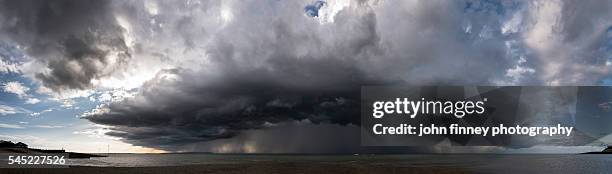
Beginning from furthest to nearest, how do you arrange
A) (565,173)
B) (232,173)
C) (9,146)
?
(9,146)
(565,173)
(232,173)

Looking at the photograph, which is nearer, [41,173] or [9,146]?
[41,173]

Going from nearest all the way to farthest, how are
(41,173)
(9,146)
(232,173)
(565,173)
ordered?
(41,173)
(232,173)
(565,173)
(9,146)

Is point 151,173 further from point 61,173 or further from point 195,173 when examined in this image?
point 61,173

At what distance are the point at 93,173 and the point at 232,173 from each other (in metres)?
17.7

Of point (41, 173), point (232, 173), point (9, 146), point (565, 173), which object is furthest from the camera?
point (9, 146)

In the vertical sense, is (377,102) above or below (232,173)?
above

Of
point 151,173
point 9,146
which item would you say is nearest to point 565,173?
point 151,173

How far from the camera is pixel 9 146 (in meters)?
174

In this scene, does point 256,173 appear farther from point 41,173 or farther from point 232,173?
point 41,173

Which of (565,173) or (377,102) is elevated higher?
(377,102)

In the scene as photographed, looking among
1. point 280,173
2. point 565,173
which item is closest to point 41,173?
point 280,173

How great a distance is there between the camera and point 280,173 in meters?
47.1

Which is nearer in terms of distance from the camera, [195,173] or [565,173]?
[195,173]

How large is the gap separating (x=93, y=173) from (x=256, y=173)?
2089cm
